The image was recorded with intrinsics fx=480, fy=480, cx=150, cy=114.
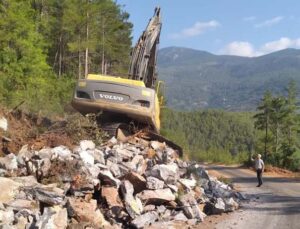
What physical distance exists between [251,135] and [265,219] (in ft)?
542

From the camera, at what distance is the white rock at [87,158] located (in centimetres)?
934

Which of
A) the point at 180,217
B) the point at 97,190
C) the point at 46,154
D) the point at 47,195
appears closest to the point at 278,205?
the point at 180,217

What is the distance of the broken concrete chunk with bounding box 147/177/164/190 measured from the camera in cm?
983

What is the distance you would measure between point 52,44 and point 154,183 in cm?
3808

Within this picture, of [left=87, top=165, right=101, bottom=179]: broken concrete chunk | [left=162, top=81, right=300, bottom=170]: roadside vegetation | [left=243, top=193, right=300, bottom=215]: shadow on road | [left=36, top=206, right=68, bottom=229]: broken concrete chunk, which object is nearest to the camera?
[left=36, top=206, right=68, bottom=229]: broken concrete chunk

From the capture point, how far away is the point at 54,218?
23.8 ft

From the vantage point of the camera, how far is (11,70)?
995 inches

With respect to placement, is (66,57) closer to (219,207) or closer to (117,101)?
(117,101)

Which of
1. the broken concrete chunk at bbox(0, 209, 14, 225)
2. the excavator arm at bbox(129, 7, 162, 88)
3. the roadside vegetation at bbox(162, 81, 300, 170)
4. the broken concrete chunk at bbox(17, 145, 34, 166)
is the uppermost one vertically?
the excavator arm at bbox(129, 7, 162, 88)

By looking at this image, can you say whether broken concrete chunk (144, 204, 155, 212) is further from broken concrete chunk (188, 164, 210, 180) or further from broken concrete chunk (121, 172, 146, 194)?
broken concrete chunk (188, 164, 210, 180)

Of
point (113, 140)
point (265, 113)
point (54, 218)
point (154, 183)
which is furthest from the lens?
point (265, 113)

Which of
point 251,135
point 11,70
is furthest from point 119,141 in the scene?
point 251,135

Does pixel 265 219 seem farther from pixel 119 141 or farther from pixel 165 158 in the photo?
pixel 119 141

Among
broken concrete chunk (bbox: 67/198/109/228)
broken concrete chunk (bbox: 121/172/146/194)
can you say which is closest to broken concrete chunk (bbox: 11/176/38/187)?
broken concrete chunk (bbox: 67/198/109/228)
